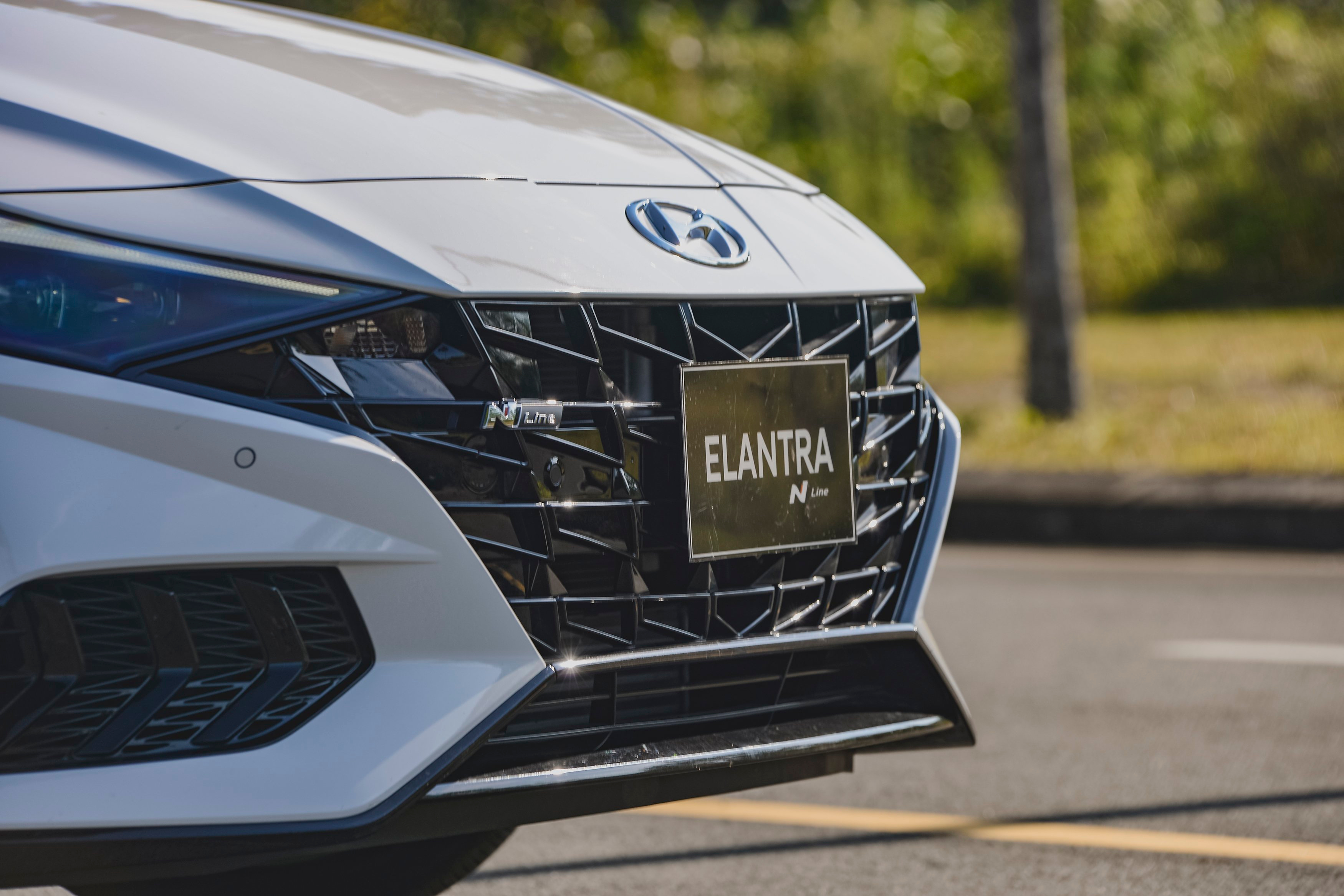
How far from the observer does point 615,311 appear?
2062 millimetres

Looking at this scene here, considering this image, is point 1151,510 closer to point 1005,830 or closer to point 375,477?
point 1005,830

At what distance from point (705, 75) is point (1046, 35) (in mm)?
9001

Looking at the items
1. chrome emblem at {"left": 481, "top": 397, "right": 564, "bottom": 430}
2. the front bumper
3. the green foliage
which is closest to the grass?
the green foliage

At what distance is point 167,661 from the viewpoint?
6.04 ft

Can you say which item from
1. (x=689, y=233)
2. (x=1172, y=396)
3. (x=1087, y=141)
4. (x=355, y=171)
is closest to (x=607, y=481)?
(x=689, y=233)

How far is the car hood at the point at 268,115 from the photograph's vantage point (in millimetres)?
1943

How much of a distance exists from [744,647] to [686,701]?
0.11 meters

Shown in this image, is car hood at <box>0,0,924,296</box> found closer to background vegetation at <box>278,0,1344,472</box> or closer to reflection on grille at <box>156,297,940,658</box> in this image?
reflection on grille at <box>156,297,940,658</box>

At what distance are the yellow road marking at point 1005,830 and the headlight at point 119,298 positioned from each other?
149 centimetres

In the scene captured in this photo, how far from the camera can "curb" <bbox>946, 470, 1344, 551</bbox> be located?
22.6 feet

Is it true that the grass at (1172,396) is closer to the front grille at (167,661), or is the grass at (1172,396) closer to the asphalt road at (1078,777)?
the asphalt road at (1078,777)

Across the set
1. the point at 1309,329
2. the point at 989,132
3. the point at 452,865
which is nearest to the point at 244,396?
the point at 452,865

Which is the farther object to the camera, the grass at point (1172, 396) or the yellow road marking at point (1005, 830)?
the grass at point (1172, 396)

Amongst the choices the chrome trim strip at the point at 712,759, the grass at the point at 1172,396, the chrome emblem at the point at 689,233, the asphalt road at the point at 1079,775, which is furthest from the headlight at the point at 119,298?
the grass at the point at 1172,396
